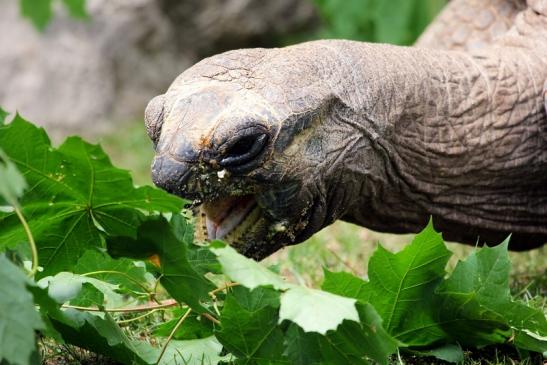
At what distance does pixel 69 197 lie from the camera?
258 cm

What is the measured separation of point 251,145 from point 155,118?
240mm

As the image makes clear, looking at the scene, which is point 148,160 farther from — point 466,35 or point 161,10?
point 466,35

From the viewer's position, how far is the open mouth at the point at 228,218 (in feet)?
8.75

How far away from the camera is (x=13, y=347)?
1896 millimetres

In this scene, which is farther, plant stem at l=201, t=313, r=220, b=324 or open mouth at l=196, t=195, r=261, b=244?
open mouth at l=196, t=195, r=261, b=244


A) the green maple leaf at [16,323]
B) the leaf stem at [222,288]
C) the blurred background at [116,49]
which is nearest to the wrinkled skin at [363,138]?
the leaf stem at [222,288]

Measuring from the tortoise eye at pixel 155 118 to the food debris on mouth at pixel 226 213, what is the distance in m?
0.21

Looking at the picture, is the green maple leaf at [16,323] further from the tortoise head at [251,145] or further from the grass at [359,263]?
the grass at [359,263]

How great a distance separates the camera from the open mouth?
8.75 ft

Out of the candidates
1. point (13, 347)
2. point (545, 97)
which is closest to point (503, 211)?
point (545, 97)

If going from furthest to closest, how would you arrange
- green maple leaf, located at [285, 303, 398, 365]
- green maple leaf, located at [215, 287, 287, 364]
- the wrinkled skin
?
the wrinkled skin → green maple leaf, located at [215, 287, 287, 364] → green maple leaf, located at [285, 303, 398, 365]

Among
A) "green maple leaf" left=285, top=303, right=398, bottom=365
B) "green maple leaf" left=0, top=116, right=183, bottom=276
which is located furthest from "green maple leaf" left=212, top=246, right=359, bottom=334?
"green maple leaf" left=0, top=116, right=183, bottom=276

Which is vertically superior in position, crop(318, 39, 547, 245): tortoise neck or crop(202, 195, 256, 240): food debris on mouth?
crop(202, 195, 256, 240): food debris on mouth

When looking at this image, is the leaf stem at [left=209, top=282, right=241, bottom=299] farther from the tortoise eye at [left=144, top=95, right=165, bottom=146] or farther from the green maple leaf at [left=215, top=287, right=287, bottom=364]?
the tortoise eye at [left=144, top=95, right=165, bottom=146]
